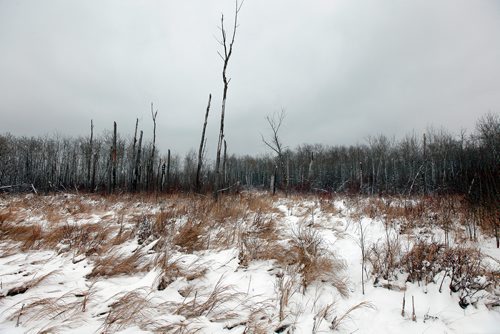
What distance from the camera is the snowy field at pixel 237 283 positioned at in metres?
2.20

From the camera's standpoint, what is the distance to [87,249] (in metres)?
3.74

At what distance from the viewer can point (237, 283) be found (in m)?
2.97

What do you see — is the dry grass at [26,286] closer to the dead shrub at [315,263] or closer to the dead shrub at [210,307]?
the dead shrub at [210,307]

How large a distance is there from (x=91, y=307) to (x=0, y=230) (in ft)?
12.4

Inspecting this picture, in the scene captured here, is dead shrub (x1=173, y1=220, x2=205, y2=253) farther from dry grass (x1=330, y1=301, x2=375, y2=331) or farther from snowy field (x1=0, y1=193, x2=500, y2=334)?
dry grass (x1=330, y1=301, x2=375, y2=331)

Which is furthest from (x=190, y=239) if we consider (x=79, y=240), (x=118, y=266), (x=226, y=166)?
(x=226, y=166)

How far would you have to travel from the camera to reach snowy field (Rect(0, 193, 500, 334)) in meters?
2.20

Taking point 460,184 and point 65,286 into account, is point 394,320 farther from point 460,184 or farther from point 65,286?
point 460,184

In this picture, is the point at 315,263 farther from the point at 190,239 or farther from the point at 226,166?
the point at 226,166

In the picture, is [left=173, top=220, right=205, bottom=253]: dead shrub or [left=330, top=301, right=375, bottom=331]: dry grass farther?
[left=173, top=220, right=205, bottom=253]: dead shrub

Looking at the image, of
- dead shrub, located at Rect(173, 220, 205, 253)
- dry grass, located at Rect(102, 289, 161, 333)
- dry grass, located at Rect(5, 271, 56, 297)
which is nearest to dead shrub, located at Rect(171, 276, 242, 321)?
dry grass, located at Rect(102, 289, 161, 333)

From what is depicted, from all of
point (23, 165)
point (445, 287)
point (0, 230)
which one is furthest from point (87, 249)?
point (23, 165)

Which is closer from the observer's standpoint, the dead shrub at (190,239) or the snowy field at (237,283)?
the snowy field at (237,283)

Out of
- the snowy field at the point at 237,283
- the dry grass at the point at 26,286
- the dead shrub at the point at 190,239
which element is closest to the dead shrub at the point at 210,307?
the snowy field at the point at 237,283
